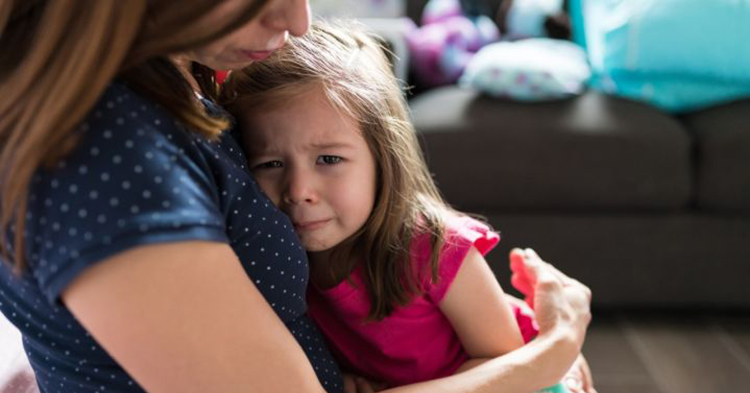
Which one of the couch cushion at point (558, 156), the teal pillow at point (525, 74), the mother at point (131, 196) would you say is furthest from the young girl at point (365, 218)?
the teal pillow at point (525, 74)

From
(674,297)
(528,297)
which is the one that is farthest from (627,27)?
(528,297)

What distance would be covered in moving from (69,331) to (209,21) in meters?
0.29

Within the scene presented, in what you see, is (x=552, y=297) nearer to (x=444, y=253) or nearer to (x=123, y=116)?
(x=444, y=253)

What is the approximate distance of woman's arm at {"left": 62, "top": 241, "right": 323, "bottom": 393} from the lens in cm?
53

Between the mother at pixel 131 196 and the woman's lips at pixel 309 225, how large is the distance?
0.76 feet

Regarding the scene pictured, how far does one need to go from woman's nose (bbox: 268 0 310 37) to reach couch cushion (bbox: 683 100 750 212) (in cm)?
146

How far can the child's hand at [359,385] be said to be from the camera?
0.94 m

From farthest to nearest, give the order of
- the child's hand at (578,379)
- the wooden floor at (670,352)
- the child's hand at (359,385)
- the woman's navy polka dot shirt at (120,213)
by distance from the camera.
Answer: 1. the wooden floor at (670,352)
2. the child's hand at (578,379)
3. the child's hand at (359,385)
4. the woman's navy polka dot shirt at (120,213)

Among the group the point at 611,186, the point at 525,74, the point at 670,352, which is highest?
the point at 525,74

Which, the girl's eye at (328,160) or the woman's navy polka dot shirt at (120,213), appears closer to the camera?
the woman's navy polka dot shirt at (120,213)

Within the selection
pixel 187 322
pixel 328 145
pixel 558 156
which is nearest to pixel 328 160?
pixel 328 145

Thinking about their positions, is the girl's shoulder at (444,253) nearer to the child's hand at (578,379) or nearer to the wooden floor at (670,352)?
the child's hand at (578,379)

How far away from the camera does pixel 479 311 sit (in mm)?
967

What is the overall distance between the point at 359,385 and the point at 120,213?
51 centimetres
